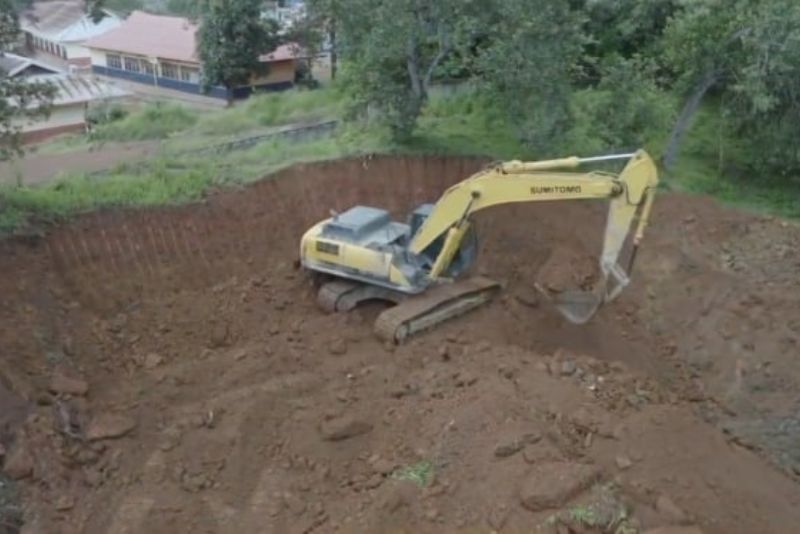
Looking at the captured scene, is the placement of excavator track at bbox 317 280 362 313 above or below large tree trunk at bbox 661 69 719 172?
below

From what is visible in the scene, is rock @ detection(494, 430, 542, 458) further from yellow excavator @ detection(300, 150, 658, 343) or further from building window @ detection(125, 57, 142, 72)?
building window @ detection(125, 57, 142, 72)

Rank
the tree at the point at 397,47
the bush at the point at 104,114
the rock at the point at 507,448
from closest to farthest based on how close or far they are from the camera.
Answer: the rock at the point at 507,448
the tree at the point at 397,47
the bush at the point at 104,114

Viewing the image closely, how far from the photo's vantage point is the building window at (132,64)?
42250 millimetres

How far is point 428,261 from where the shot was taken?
12.8 metres

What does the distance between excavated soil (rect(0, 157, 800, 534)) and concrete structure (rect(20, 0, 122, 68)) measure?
117ft

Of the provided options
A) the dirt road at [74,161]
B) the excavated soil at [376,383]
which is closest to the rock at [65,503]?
the excavated soil at [376,383]

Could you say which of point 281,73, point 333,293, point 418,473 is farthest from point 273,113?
point 281,73

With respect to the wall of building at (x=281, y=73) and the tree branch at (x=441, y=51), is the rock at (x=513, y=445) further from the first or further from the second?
the wall of building at (x=281, y=73)

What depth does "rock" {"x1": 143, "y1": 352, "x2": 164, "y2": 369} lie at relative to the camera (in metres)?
12.0

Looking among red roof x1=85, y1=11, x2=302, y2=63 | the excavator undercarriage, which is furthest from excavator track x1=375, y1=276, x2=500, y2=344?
red roof x1=85, y1=11, x2=302, y2=63

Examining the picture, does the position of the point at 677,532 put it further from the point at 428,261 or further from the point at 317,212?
the point at 317,212

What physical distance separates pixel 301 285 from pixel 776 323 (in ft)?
22.0

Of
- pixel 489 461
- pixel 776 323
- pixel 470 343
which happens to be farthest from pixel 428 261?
pixel 776 323

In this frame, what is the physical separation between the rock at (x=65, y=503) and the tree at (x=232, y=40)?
21.5m
